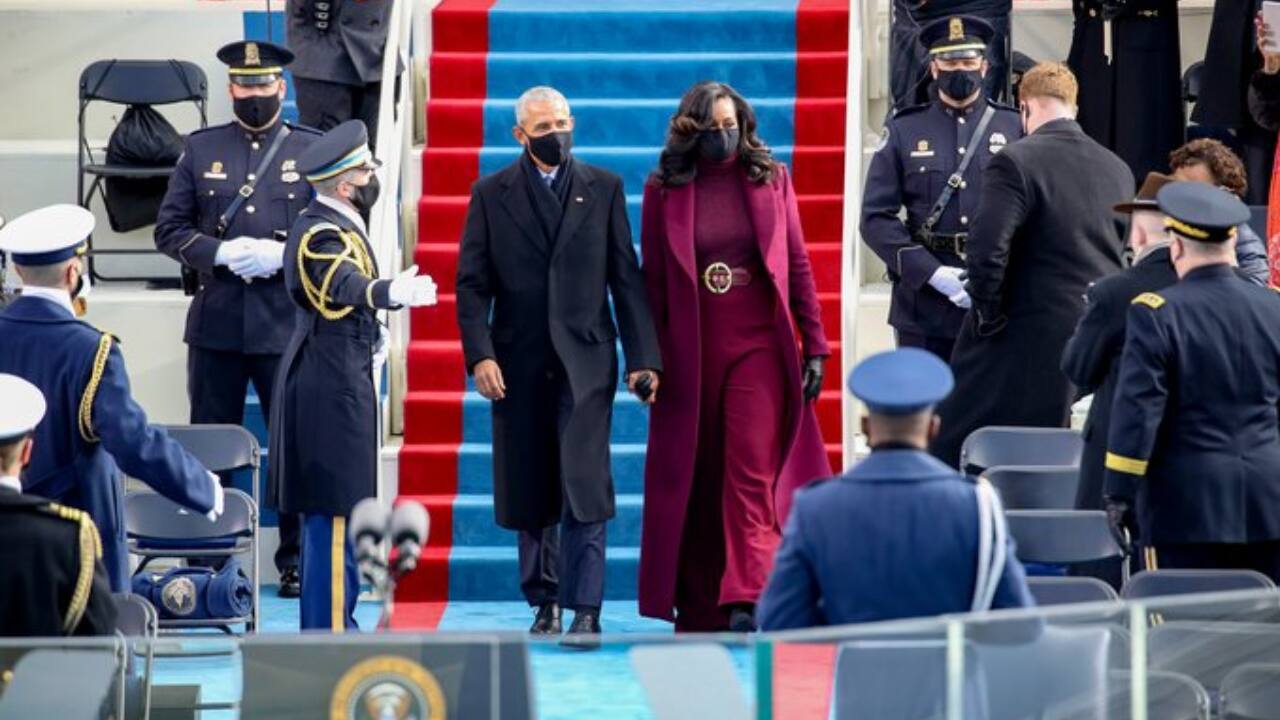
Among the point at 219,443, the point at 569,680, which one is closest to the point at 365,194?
the point at 219,443

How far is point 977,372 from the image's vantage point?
34.5 ft

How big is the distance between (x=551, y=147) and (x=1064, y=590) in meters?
3.06

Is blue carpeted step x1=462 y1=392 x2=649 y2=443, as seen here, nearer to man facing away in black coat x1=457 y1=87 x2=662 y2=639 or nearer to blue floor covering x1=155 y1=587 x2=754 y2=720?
man facing away in black coat x1=457 y1=87 x2=662 y2=639

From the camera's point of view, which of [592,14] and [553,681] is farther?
[592,14]

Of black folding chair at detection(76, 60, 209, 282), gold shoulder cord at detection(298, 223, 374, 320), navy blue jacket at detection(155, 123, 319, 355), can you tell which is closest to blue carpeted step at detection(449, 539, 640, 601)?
navy blue jacket at detection(155, 123, 319, 355)

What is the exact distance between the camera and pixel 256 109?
1158cm

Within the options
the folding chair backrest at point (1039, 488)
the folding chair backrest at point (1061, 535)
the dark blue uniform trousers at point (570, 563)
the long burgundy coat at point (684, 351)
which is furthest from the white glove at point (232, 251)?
the folding chair backrest at point (1061, 535)

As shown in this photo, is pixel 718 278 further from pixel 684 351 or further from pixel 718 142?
pixel 718 142

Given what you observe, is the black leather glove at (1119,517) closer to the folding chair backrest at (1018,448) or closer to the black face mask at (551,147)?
the folding chair backrest at (1018,448)

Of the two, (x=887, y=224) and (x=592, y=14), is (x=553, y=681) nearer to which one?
(x=887, y=224)

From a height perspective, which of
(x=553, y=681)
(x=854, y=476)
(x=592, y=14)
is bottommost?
(x=553, y=681)

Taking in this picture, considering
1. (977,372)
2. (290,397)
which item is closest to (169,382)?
(290,397)

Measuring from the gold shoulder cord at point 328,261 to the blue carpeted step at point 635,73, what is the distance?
3.80m

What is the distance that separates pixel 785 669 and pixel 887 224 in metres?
5.16
